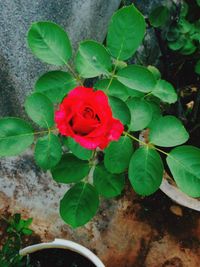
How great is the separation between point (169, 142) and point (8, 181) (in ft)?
3.69

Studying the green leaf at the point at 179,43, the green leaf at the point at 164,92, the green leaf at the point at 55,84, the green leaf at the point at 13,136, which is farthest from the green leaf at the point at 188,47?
the green leaf at the point at 13,136

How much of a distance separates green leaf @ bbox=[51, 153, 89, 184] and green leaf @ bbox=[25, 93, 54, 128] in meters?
0.11

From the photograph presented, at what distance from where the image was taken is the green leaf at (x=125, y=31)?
0.86 meters

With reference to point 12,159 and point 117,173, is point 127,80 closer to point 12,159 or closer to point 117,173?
point 117,173

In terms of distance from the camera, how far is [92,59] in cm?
90

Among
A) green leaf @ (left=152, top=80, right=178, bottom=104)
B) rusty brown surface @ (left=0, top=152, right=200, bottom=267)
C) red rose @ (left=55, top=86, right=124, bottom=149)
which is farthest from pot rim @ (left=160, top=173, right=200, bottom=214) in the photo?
red rose @ (left=55, top=86, right=124, bottom=149)

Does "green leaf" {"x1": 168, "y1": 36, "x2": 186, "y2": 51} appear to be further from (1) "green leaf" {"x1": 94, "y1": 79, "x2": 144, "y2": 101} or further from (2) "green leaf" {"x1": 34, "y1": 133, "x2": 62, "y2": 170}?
(2) "green leaf" {"x1": 34, "y1": 133, "x2": 62, "y2": 170}

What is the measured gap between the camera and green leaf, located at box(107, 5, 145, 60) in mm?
858

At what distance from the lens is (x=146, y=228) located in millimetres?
1883

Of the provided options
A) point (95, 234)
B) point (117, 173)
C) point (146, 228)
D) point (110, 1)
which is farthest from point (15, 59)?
point (146, 228)

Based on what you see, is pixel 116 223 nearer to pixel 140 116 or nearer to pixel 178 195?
pixel 178 195

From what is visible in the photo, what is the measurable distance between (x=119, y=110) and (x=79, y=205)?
24cm

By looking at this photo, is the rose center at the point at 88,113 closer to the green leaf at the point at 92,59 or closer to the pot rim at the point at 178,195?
the green leaf at the point at 92,59

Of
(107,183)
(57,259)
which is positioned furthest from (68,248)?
(107,183)
